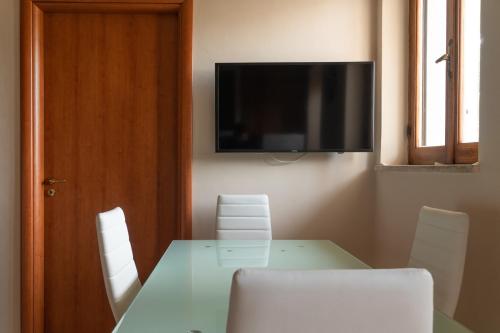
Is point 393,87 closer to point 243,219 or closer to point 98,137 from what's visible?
point 243,219

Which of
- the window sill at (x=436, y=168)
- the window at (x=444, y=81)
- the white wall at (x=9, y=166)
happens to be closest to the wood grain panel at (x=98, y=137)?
the white wall at (x=9, y=166)

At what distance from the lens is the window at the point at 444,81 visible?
2178mm

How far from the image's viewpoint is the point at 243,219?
2.73 metres

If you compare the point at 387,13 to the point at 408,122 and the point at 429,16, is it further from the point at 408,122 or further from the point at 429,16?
the point at 408,122

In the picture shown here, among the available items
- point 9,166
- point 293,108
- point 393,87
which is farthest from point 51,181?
point 393,87

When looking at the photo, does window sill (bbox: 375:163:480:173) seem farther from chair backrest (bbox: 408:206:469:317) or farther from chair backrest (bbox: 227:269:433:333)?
chair backrest (bbox: 227:269:433:333)

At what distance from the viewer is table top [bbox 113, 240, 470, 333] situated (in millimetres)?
1092

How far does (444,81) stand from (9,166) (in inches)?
118

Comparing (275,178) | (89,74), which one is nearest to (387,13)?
(275,178)

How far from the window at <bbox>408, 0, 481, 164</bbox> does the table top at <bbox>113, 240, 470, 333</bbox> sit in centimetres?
94

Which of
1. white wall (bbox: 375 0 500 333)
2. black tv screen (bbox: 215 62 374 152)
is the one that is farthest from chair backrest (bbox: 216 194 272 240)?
white wall (bbox: 375 0 500 333)

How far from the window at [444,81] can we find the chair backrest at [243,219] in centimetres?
113

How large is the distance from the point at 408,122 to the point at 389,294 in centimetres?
248

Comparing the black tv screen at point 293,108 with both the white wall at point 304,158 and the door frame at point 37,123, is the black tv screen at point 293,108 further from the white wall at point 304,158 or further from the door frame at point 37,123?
the door frame at point 37,123
